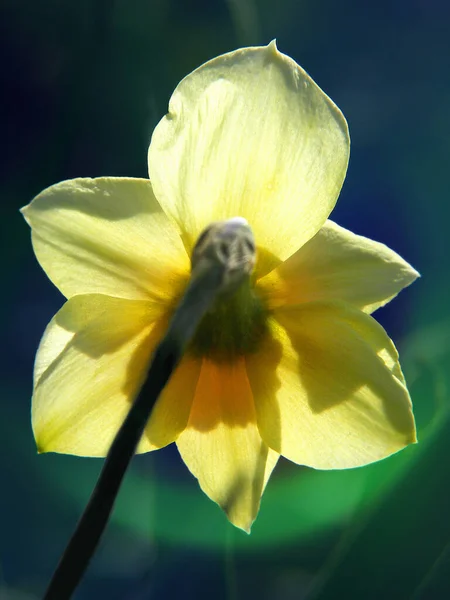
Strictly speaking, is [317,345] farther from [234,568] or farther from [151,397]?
[234,568]

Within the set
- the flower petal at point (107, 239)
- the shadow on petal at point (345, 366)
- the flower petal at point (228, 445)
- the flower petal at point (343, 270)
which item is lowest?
the flower petal at point (228, 445)

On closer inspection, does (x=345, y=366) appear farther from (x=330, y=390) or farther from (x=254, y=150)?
(x=254, y=150)

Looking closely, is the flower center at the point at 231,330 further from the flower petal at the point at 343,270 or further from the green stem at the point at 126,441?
the green stem at the point at 126,441

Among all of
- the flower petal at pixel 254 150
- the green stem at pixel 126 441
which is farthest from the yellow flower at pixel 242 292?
the green stem at pixel 126 441

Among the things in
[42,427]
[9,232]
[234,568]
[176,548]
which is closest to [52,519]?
[176,548]

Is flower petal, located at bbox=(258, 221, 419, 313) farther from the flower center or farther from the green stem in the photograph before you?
the green stem

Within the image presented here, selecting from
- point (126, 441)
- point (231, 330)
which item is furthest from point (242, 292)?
point (126, 441)

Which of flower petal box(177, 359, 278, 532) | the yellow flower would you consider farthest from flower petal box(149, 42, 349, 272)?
flower petal box(177, 359, 278, 532)
